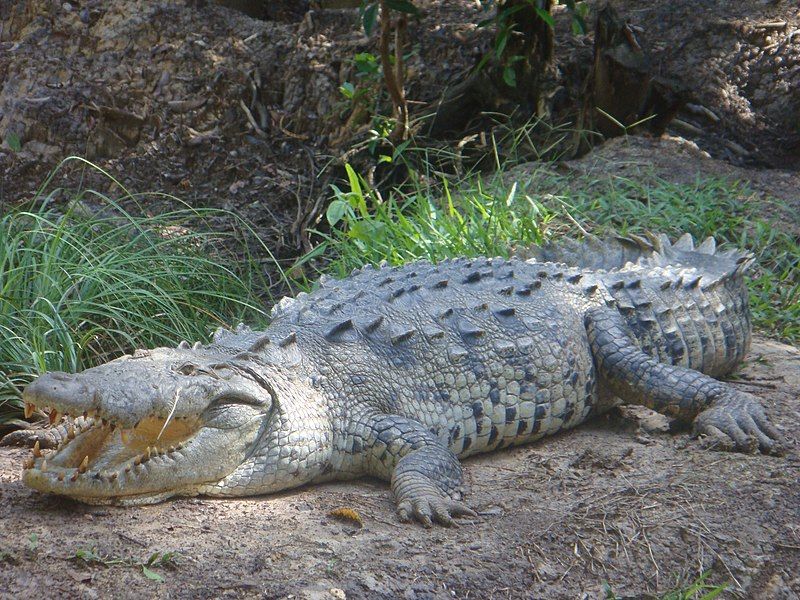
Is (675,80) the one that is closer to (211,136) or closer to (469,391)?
(211,136)

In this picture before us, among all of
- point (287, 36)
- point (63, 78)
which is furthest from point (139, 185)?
point (287, 36)

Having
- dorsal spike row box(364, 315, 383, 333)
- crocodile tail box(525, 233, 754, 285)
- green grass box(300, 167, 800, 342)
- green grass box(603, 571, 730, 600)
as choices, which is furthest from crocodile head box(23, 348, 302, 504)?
green grass box(300, 167, 800, 342)

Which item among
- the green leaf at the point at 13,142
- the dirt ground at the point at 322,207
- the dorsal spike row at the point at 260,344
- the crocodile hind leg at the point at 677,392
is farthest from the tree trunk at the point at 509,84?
the dorsal spike row at the point at 260,344

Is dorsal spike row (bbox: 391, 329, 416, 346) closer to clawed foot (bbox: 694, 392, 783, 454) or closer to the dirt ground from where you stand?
the dirt ground

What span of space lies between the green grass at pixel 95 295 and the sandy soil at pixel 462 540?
1.33 metres

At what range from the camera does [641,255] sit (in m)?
5.03

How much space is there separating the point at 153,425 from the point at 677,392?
241 centimetres

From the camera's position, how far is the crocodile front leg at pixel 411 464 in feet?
10.3

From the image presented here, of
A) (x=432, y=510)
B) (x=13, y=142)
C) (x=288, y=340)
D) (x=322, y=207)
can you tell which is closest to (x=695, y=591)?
(x=432, y=510)

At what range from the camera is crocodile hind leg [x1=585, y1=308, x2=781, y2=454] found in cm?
379

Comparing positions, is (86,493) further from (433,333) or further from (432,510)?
(433,333)

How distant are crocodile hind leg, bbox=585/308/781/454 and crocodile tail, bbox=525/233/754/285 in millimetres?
685

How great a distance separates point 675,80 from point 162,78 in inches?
208

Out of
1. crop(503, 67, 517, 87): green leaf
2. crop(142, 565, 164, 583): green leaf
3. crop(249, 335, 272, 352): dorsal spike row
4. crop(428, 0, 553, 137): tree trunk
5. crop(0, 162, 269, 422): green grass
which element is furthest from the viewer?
crop(428, 0, 553, 137): tree trunk
